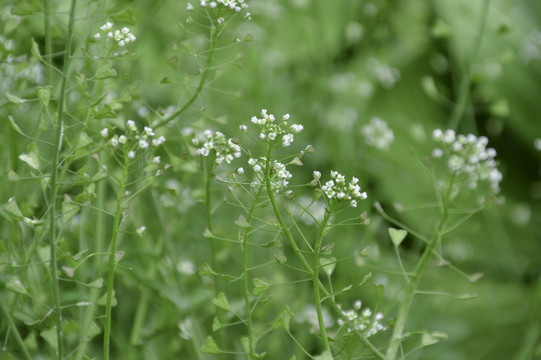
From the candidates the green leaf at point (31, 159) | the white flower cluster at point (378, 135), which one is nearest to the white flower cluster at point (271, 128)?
the green leaf at point (31, 159)

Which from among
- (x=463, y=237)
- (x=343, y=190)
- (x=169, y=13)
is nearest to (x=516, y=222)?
(x=463, y=237)

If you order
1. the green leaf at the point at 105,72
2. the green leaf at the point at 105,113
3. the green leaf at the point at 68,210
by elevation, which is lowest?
the green leaf at the point at 68,210

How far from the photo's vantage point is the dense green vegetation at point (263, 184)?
33 centimetres

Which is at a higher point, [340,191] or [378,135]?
[340,191]

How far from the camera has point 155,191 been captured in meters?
0.48

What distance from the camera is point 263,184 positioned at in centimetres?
31

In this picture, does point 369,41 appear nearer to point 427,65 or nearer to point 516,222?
point 427,65

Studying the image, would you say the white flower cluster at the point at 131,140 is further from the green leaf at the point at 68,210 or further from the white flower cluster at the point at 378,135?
the white flower cluster at the point at 378,135

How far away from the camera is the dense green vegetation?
33 cm

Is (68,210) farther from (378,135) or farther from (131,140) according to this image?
(378,135)

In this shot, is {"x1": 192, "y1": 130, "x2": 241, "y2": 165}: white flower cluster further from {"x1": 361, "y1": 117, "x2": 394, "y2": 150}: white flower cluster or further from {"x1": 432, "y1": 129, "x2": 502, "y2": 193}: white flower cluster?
{"x1": 361, "y1": 117, "x2": 394, "y2": 150}: white flower cluster

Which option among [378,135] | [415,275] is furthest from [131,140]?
[378,135]

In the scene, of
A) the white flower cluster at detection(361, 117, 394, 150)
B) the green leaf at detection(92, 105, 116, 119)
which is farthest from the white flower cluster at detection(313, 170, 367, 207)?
the white flower cluster at detection(361, 117, 394, 150)

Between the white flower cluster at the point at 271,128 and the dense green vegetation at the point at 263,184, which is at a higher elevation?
the white flower cluster at the point at 271,128
